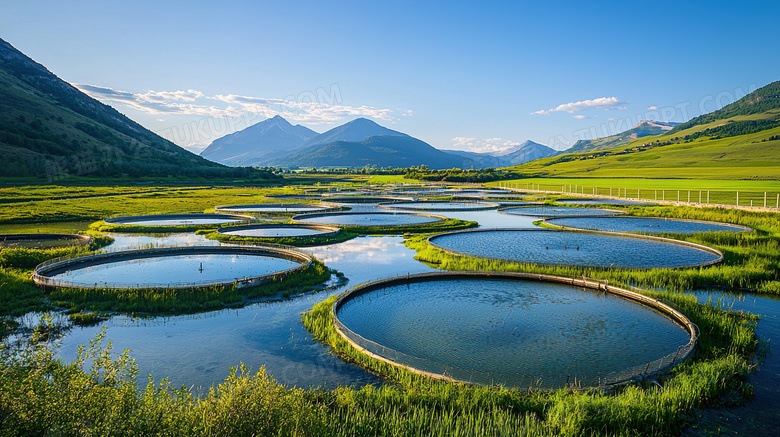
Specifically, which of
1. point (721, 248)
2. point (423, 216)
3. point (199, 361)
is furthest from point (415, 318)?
point (423, 216)

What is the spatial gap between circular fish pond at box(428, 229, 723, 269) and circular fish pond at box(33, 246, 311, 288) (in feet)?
34.3

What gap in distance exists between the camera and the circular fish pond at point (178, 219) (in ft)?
132

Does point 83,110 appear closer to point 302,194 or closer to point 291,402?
point 302,194

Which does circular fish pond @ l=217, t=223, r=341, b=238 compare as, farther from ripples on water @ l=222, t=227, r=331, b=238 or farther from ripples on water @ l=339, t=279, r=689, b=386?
ripples on water @ l=339, t=279, r=689, b=386

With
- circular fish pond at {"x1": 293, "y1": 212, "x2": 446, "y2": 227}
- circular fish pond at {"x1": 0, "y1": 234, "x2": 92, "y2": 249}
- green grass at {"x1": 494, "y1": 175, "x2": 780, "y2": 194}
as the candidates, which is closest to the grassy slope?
green grass at {"x1": 494, "y1": 175, "x2": 780, "y2": 194}

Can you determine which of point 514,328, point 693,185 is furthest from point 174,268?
point 693,185

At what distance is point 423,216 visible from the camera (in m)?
45.9

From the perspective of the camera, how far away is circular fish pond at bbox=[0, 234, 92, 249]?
28.1 m

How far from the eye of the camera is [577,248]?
27078mm

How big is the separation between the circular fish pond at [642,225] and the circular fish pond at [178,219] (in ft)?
99.7

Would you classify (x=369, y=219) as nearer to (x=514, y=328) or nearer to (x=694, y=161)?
(x=514, y=328)

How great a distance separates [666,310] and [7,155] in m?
133

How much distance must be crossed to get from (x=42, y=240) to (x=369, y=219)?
85.6ft

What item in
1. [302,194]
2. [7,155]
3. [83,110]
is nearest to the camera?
[302,194]
